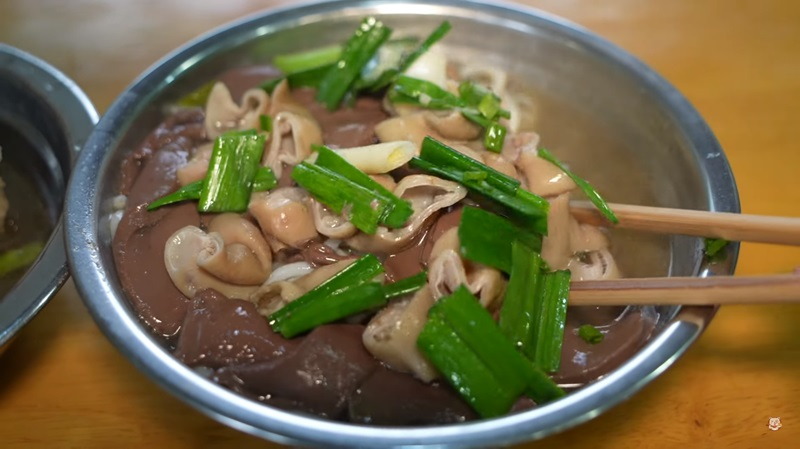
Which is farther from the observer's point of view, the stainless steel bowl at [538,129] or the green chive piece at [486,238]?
the green chive piece at [486,238]

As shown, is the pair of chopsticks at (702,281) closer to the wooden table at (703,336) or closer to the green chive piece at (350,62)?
the wooden table at (703,336)

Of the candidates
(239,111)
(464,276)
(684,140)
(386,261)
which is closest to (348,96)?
(239,111)

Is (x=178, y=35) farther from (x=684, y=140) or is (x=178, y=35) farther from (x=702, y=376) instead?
(x=702, y=376)

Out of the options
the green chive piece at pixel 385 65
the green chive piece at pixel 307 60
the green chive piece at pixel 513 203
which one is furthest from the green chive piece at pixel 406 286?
the green chive piece at pixel 307 60

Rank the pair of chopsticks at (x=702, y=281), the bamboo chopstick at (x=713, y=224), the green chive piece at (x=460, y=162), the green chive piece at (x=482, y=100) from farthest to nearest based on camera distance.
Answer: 1. the green chive piece at (x=482, y=100)
2. the green chive piece at (x=460, y=162)
3. the bamboo chopstick at (x=713, y=224)
4. the pair of chopsticks at (x=702, y=281)

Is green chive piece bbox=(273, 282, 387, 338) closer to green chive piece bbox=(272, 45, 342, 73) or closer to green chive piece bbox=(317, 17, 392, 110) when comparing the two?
green chive piece bbox=(317, 17, 392, 110)

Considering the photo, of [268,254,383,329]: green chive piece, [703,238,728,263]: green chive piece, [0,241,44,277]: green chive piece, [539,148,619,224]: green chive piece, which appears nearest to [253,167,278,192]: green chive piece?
[268,254,383,329]: green chive piece

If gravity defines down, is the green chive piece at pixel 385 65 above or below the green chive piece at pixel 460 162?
above
